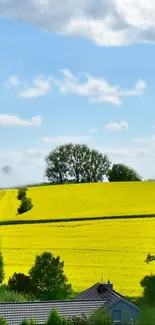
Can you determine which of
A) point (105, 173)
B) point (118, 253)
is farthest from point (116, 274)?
point (105, 173)

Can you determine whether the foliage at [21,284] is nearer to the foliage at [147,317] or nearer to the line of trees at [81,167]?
the foliage at [147,317]

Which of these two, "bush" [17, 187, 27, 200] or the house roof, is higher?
"bush" [17, 187, 27, 200]

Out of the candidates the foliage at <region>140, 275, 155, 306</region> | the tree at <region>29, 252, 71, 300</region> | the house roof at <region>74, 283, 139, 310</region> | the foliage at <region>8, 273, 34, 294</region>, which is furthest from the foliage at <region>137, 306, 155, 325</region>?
the foliage at <region>8, 273, 34, 294</region>

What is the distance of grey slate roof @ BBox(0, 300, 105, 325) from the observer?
163 ft

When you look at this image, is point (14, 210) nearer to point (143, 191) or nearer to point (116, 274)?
point (143, 191)

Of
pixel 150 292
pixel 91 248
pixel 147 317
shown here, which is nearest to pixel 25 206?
pixel 91 248

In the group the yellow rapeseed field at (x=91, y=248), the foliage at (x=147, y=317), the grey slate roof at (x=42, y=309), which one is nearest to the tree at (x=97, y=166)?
the yellow rapeseed field at (x=91, y=248)

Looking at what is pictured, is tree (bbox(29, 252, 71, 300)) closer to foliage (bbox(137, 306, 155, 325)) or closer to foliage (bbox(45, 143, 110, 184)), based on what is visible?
foliage (bbox(137, 306, 155, 325))

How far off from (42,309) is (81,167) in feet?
373

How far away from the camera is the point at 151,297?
124 feet

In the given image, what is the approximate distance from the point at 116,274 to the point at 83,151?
93.2 m

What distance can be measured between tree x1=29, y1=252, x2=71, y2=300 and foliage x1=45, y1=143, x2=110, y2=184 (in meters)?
93.3

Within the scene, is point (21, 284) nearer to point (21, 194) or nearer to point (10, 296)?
point (10, 296)

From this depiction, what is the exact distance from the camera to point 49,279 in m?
66.3
